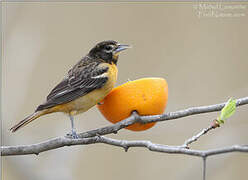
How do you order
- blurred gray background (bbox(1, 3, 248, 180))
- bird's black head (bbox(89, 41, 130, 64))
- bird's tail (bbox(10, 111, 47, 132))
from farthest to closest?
blurred gray background (bbox(1, 3, 248, 180)), bird's black head (bbox(89, 41, 130, 64)), bird's tail (bbox(10, 111, 47, 132))

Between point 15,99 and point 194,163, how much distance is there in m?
2.04

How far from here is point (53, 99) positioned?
356 cm

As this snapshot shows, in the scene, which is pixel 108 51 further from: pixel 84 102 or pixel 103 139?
pixel 103 139

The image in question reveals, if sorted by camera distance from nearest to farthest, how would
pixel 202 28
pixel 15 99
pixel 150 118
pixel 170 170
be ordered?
pixel 150 118
pixel 15 99
pixel 170 170
pixel 202 28

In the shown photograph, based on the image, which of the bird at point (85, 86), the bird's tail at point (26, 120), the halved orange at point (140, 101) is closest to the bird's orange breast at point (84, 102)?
the bird at point (85, 86)

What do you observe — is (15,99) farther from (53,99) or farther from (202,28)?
(202,28)

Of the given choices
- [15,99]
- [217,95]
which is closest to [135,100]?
[15,99]

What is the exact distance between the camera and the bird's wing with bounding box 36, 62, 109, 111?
11.8 ft

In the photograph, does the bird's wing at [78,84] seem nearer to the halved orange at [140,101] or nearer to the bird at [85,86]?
the bird at [85,86]

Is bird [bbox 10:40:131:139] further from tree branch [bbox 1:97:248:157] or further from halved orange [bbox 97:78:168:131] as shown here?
tree branch [bbox 1:97:248:157]

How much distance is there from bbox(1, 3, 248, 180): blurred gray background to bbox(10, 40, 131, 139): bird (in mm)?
878

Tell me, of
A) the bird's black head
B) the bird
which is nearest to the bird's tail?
the bird

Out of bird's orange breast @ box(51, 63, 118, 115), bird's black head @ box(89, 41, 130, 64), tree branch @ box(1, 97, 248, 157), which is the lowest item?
tree branch @ box(1, 97, 248, 157)

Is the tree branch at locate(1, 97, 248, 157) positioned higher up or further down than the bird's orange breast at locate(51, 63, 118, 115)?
further down
